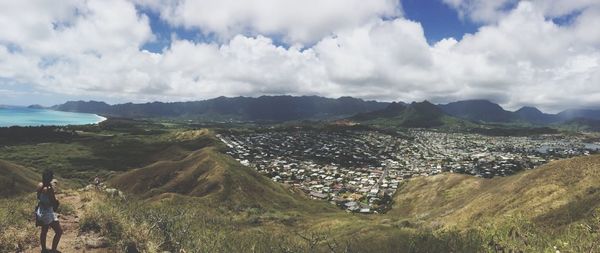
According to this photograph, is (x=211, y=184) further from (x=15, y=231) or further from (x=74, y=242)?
(x=15, y=231)

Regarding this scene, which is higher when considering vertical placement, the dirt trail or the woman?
the woman

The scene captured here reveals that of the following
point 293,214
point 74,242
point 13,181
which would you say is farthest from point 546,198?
point 13,181

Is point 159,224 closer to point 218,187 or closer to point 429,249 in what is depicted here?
point 429,249

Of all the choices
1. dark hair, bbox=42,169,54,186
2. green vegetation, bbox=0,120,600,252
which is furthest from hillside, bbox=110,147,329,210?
dark hair, bbox=42,169,54,186

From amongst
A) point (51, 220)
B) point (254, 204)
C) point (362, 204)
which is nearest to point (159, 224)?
point (51, 220)

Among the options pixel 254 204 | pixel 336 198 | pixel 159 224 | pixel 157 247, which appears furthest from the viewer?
pixel 336 198

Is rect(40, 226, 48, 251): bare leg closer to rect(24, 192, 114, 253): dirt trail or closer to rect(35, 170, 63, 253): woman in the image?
rect(35, 170, 63, 253): woman
